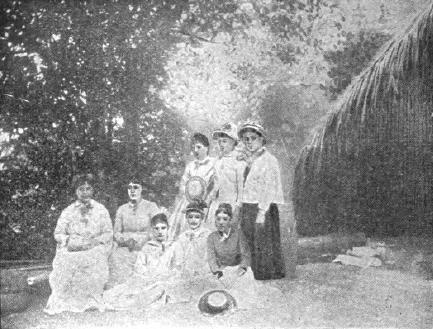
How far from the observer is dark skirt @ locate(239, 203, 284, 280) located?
11.7ft

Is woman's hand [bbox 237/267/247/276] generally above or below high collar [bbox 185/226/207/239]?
below

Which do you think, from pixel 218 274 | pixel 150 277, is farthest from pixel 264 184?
pixel 150 277

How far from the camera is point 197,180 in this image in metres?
3.85

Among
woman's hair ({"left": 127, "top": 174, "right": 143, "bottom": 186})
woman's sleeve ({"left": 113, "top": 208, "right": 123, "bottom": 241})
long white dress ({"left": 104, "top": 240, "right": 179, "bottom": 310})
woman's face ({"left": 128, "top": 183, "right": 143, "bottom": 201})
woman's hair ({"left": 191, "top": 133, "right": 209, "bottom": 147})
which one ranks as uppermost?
woman's hair ({"left": 191, "top": 133, "right": 209, "bottom": 147})

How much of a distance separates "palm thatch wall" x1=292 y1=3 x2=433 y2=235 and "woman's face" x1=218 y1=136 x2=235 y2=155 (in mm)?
569

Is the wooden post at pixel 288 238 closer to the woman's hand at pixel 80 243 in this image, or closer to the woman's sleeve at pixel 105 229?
the woman's sleeve at pixel 105 229

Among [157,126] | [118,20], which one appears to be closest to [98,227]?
[157,126]

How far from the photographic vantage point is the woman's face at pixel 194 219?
11.7ft

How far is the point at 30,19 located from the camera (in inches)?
154

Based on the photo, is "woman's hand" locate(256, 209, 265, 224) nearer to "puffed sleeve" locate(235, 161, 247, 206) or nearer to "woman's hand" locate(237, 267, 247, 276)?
"puffed sleeve" locate(235, 161, 247, 206)

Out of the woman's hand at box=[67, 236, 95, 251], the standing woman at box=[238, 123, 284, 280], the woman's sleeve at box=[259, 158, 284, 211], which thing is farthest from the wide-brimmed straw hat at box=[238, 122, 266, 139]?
the woman's hand at box=[67, 236, 95, 251]

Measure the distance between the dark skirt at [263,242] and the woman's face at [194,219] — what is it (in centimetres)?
33

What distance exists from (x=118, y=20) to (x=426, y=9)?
8.07 ft

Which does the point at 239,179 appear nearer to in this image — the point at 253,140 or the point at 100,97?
the point at 253,140
